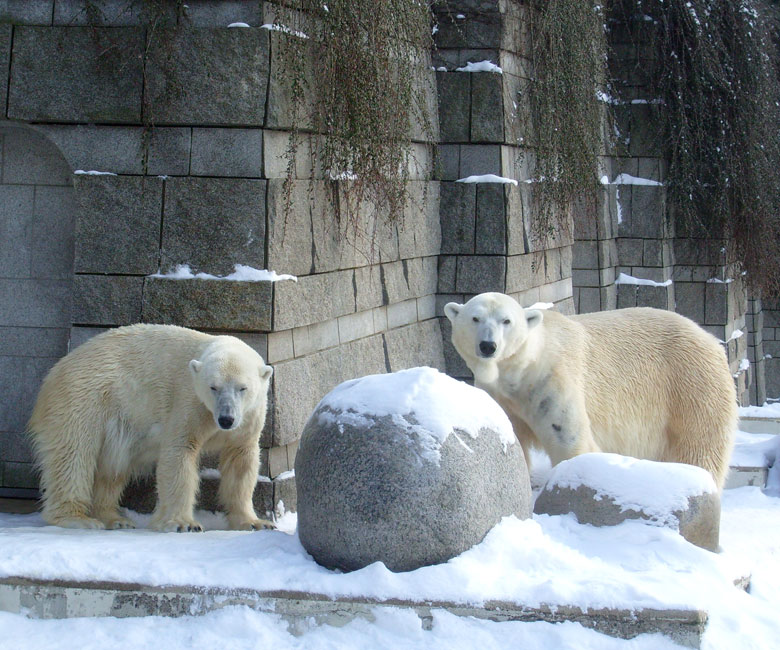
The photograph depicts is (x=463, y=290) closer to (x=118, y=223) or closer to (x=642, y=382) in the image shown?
(x=642, y=382)

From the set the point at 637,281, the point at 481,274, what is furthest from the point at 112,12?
the point at 637,281

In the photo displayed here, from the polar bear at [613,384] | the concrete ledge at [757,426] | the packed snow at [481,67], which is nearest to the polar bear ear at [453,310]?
the polar bear at [613,384]

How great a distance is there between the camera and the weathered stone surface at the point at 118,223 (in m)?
4.12

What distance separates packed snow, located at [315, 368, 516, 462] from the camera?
3035 millimetres

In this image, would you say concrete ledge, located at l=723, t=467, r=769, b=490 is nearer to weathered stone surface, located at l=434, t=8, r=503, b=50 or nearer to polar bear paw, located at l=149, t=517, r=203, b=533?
weathered stone surface, located at l=434, t=8, r=503, b=50

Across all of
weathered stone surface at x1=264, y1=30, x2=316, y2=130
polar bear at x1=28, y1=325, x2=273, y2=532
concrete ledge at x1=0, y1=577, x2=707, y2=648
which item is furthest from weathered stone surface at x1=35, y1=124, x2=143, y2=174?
concrete ledge at x1=0, y1=577, x2=707, y2=648

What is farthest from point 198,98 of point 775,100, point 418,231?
point 775,100

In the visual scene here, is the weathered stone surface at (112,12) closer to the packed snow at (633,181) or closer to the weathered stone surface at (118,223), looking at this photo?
the weathered stone surface at (118,223)

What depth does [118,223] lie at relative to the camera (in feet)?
13.6

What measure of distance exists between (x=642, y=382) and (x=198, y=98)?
2.36 m

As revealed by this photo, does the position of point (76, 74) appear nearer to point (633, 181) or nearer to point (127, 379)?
point (127, 379)

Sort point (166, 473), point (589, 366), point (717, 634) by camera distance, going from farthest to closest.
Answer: point (589, 366), point (166, 473), point (717, 634)

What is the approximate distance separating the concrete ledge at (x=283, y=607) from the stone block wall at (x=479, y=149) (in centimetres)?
309

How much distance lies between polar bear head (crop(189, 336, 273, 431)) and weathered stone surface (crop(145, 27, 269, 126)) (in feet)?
3.08
